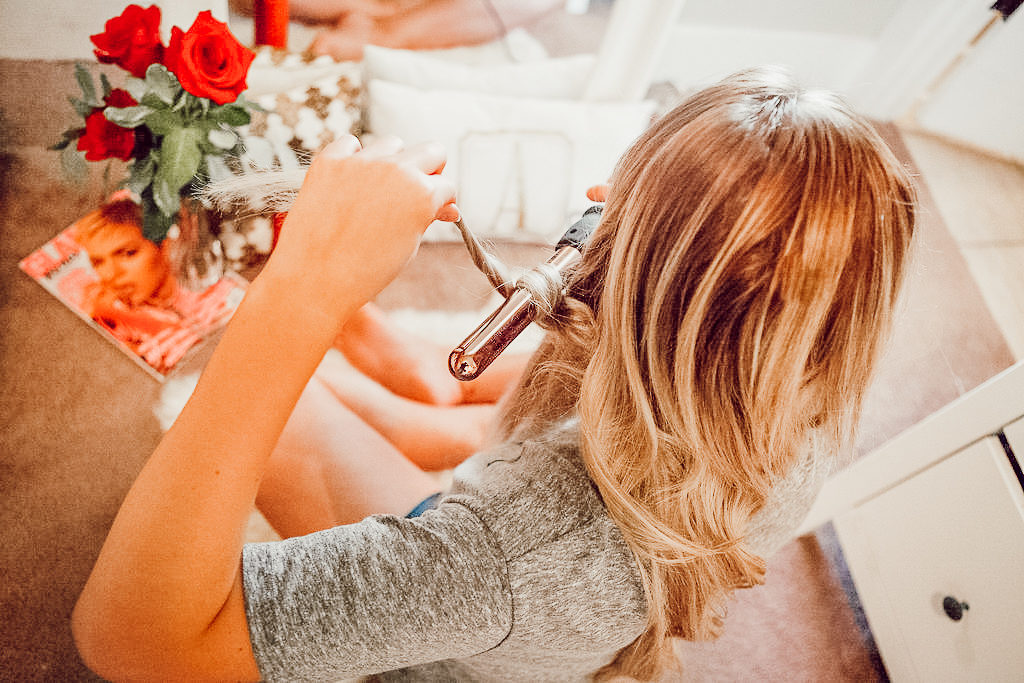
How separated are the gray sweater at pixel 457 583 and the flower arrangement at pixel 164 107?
57cm

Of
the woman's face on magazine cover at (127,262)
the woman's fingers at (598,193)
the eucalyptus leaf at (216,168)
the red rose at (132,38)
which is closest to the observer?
the woman's fingers at (598,193)

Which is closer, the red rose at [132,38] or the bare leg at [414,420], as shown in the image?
the red rose at [132,38]

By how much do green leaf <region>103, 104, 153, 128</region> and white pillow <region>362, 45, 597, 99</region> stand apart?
1.60ft

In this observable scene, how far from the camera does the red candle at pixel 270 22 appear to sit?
0.97m

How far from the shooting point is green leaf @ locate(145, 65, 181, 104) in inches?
28.2

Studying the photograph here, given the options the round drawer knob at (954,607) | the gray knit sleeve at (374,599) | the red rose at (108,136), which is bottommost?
the round drawer knob at (954,607)

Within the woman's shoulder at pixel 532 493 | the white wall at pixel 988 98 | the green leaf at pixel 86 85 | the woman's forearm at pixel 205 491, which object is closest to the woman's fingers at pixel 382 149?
the woman's forearm at pixel 205 491

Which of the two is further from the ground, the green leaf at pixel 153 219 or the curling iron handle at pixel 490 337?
the curling iron handle at pixel 490 337

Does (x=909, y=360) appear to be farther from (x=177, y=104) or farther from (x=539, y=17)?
(x=177, y=104)

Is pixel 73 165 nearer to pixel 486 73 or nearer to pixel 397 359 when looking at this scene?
pixel 397 359

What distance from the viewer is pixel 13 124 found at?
977mm

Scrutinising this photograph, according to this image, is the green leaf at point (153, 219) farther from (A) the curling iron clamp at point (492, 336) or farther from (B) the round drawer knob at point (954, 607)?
(B) the round drawer knob at point (954, 607)

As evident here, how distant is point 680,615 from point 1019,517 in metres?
0.51

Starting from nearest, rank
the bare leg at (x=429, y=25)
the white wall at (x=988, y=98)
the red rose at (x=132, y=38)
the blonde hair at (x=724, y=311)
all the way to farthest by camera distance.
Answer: the blonde hair at (x=724, y=311) < the red rose at (x=132, y=38) < the bare leg at (x=429, y=25) < the white wall at (x=988, y=98)
